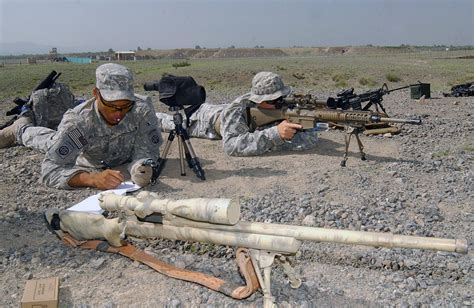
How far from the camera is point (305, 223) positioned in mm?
4371

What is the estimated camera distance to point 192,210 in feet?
9.78

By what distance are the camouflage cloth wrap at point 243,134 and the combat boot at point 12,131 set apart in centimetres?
319

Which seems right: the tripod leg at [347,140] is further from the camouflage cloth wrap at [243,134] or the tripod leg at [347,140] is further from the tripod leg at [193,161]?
the tripod leg at [193,161]

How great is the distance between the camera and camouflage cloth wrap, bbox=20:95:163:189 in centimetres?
525

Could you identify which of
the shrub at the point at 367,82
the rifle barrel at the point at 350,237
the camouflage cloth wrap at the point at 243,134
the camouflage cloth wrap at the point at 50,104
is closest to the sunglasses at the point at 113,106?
the camouflage cloth wrap at the point at 243,134

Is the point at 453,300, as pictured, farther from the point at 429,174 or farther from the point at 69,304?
the point at 429,174

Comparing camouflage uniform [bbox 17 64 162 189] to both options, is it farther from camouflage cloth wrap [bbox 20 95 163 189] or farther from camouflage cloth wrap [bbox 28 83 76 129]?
camouflage cloth wrap [bbox 28 83 76 129]

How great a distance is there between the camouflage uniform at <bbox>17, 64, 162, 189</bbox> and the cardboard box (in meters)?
2.14

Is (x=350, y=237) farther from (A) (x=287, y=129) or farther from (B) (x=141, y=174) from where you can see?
(A) (x=287, y=129)

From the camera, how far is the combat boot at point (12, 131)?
25.1 feet

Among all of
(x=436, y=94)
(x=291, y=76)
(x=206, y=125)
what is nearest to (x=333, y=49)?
(x=291, y=76)

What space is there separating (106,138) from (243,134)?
1937mm

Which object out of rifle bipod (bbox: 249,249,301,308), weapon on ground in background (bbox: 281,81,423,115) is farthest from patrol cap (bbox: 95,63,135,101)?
rifle bipod (bbox: 249,249,301,308)

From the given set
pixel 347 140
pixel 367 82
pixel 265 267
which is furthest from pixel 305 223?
pixel 367 82
